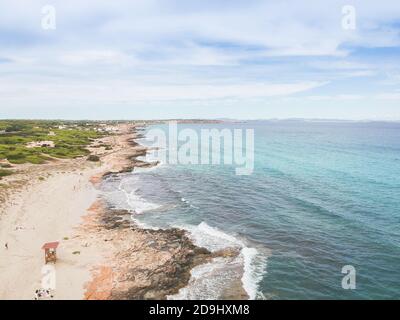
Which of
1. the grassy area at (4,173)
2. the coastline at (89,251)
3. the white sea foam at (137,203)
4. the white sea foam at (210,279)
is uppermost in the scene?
the grassy area at (4,173)

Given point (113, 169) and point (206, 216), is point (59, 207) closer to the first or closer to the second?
point (206, 216)

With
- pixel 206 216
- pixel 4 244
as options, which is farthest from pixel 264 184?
pixel 4 244

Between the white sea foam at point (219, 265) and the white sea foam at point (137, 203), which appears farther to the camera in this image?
the white sea foam at point (137, 203)

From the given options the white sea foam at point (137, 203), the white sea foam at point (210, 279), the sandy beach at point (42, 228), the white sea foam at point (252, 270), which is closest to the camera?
the white sea foam at point (210, 279)

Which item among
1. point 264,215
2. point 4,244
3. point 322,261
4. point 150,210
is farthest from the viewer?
point 150,210
